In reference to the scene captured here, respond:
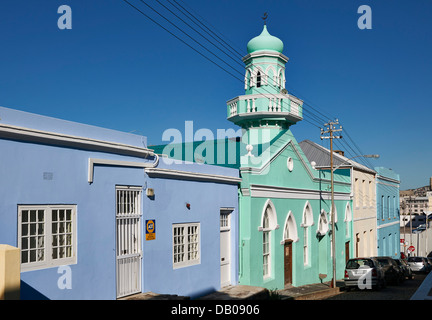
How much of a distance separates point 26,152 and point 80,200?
1732 mm

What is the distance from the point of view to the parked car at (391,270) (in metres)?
→ 22.4

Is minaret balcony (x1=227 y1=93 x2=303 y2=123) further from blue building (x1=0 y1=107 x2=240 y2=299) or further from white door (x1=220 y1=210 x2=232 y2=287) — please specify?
blue building (x1=0 y1=107 x2=240 y2=299)

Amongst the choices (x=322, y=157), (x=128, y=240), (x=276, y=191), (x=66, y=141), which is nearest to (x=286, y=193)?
(x=276, y=191)

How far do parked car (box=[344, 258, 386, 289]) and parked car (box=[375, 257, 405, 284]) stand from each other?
1.47 m

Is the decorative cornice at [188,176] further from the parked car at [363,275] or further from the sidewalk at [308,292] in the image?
the parked car at [363,275]

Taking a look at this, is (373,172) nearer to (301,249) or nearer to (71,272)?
(301,249)

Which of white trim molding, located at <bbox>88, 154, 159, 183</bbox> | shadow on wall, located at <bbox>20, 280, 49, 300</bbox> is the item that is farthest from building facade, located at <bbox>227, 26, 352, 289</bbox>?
shadow on wall, located at <bbox>20, 280, 49, 300</bbox>

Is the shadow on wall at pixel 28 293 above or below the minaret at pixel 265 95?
below

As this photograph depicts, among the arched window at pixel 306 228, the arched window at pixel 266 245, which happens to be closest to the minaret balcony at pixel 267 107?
the arched window at pixel 306 228

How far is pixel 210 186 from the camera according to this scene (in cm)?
1560

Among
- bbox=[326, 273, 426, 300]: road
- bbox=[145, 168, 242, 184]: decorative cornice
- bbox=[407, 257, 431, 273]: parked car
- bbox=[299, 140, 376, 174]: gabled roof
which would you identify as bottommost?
bbox=[407, 257, 431, 273]: parked car

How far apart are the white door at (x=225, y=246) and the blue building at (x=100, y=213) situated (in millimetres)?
688

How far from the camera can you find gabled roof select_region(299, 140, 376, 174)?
30933mm

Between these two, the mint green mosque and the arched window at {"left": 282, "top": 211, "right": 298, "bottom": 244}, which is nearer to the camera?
the mint green mosque
